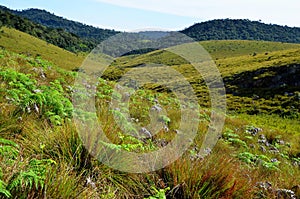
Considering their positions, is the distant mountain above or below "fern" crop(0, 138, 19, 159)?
above

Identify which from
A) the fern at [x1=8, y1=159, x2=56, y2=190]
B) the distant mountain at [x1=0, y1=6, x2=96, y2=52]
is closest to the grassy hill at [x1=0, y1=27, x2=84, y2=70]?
the distant mountain at [x1=0, y1=6, x2=96, y2=52]

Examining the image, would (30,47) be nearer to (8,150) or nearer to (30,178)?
(8,150)

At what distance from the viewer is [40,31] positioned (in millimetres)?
151125

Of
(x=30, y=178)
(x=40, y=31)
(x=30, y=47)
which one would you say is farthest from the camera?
(x=40, y=31)

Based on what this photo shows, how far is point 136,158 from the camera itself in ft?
13.4

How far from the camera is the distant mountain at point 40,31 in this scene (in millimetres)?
128625

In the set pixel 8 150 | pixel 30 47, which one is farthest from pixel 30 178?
pixel 30 47

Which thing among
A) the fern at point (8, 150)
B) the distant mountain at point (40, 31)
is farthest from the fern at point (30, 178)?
the distant mountain at point (40, 31)

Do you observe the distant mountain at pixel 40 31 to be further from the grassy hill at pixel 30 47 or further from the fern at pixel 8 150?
the fern at pixel 8 150

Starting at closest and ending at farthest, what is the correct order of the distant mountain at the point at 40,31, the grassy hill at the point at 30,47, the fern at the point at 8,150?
the fern at the point at 8,150 → the grassy hill at the point at 30,47 → the distant mountain at the point at 40,31

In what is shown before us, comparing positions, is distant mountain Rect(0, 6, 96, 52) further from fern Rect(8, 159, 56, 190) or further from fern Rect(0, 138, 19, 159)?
fern Rect(8, 159, 56, 190)

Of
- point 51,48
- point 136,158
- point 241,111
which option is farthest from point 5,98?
point 51,48

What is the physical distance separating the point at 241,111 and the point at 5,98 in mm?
36287

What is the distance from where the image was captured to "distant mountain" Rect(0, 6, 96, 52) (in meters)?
129
